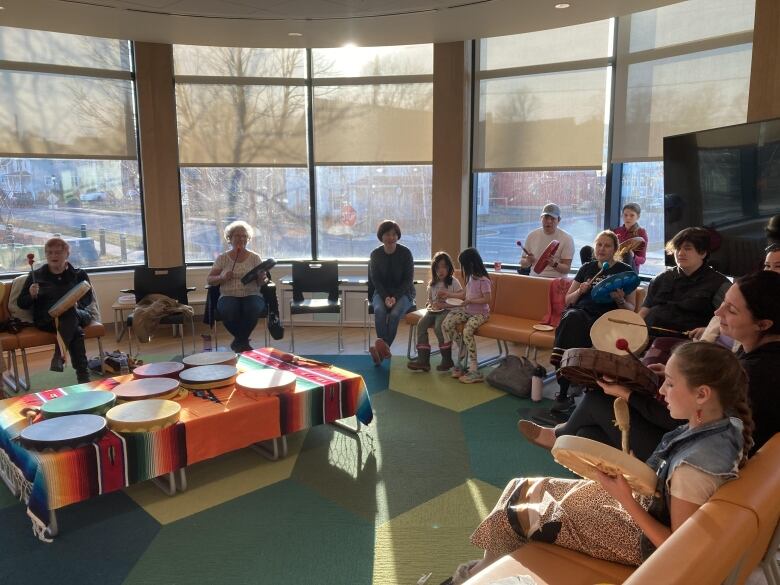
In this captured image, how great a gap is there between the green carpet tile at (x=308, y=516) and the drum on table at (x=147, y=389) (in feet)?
1.53

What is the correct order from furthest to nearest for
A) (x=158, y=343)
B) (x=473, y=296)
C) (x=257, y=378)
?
1. (x=158, y=343)
2. (x=473, y=296)
3. (x=257, y=378)

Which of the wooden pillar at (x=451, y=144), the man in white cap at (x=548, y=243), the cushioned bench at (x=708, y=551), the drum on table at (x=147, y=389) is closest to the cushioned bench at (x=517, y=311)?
the man in white cap at (x=548, y=243)

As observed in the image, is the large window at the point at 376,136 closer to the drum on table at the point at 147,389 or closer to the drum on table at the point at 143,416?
the drum on table at the point at 147,389

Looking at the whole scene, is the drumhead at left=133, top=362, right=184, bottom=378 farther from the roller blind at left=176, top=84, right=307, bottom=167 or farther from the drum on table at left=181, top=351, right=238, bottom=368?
the roller blind at left=176, top=84, right=307, bottom=167

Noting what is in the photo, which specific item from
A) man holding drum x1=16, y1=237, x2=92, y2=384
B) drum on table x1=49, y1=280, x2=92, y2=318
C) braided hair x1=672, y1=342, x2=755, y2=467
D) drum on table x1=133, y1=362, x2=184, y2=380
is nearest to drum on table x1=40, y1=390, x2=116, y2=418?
drum on table x1=133, y1=362, x2=184, y2=380

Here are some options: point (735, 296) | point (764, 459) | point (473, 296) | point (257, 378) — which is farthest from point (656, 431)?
point (473, 296)

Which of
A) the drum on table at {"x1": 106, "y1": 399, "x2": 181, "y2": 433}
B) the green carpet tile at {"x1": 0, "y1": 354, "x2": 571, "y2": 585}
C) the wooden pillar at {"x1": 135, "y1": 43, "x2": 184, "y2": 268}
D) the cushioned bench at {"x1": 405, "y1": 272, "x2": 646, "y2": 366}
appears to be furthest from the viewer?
the wooden pillar at {"x1": 135, "y1": 43, "x2": 184, "y2": 268}

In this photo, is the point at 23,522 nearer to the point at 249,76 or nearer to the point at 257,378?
the point at 257,378

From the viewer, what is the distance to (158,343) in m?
5.91

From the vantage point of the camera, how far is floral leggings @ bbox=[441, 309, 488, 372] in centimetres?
470

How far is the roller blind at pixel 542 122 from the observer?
577 cm

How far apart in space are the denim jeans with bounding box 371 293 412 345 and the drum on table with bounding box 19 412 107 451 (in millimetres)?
2831

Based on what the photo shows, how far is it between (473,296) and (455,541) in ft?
8.27

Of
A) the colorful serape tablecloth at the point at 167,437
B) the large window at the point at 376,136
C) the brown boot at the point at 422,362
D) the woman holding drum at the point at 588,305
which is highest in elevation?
the large window at the point at 376,136
